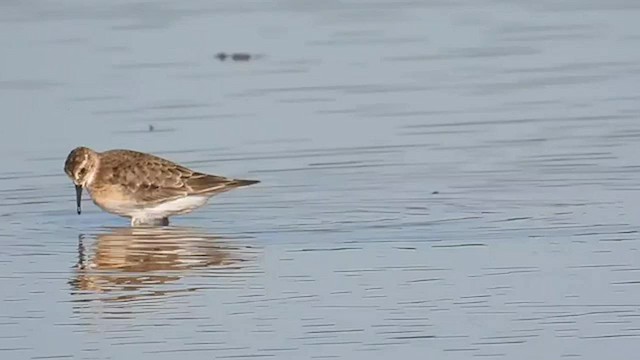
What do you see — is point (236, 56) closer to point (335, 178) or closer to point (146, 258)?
point (335, 178)

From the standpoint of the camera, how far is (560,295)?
372 inches

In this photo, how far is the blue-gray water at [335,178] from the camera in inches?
356

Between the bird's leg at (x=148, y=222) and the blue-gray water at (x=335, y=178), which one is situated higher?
the blue-gray water at (x=335, y=178)

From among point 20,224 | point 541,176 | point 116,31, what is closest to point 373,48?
point 116,31

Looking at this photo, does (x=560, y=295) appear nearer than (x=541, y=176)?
Yes

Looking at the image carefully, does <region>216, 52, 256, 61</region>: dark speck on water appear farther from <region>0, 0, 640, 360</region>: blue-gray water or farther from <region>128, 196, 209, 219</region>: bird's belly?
<region>128, 196, 209, 219</region>: bird's belly

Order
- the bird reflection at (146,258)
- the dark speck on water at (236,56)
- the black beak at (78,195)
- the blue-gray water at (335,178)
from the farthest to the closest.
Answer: the dark speck on water at (236,56), the black beak at (78,195), the bird reflection at (146,258), the blue-gray water at (335,178)

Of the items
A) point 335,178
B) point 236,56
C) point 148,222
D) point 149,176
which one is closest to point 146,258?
point 148,222

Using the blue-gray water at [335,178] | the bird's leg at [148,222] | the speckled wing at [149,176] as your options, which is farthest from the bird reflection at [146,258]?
the speckled wing at [149,176]

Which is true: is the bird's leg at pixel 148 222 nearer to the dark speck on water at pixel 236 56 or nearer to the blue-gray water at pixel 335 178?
the blue-gray water at pixel 335 178

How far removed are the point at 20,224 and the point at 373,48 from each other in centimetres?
509

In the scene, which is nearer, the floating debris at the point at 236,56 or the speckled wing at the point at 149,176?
the speckled wing at the point at 149,176

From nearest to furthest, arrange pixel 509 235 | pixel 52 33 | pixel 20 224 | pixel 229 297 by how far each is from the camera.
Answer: pixel 229 297 < pixel 509 235 < pixel 20 224 < pixel 52 33

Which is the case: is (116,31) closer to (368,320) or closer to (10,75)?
(10,75)
